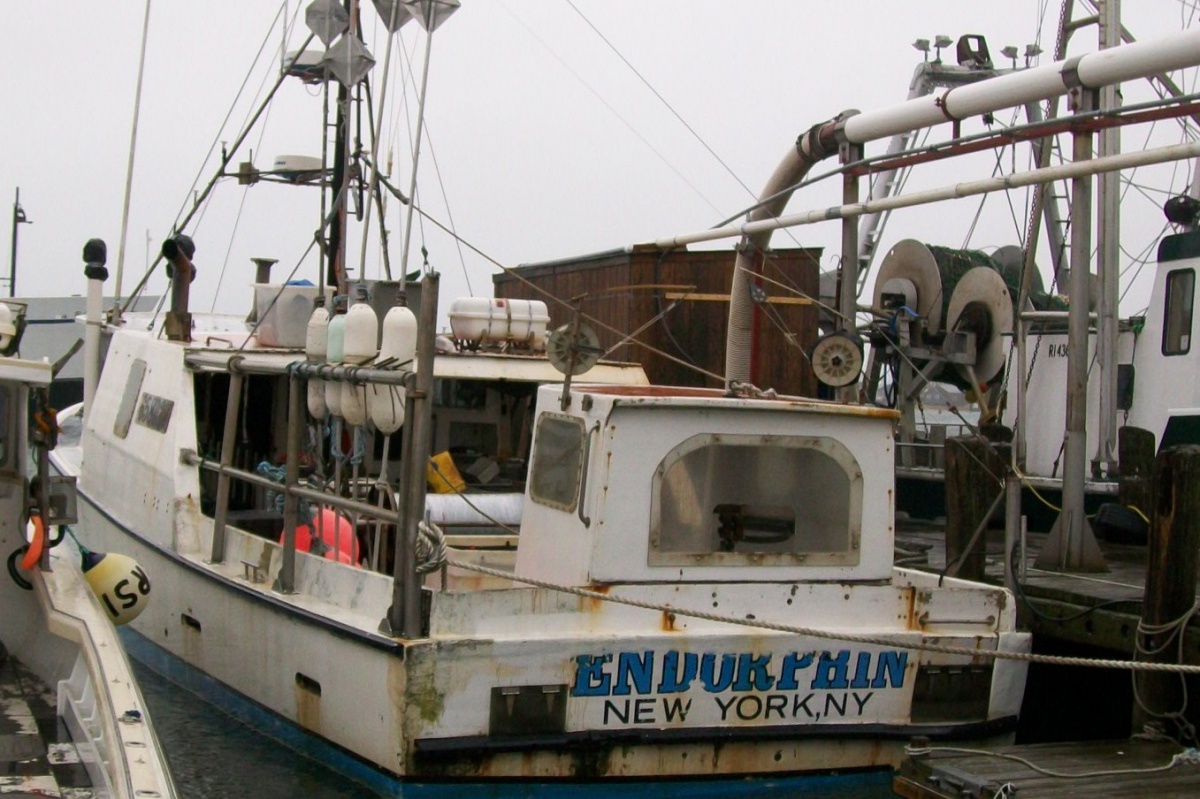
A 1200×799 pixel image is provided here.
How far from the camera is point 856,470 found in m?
7.36

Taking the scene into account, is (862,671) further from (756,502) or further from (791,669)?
(756,502)

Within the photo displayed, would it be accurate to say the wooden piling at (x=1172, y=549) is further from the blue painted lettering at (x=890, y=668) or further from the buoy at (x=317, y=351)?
the buoy at (x=317, y=351)

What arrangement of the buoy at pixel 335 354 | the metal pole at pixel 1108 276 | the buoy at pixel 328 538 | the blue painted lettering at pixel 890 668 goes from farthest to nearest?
1. the metal pole at pixel 1108 276
2. the buoy at pixel 328 538
3. the buoy at pixel 335 354
4. the blue painted lettering at pixel 890 668

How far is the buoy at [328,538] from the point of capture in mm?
8648

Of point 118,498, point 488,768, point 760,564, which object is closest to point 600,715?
point 488,768

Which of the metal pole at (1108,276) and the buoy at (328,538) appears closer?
the buoy at (328,538)

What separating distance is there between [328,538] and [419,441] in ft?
9.23

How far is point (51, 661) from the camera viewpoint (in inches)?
286

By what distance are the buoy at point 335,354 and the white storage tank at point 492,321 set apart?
7.52ft

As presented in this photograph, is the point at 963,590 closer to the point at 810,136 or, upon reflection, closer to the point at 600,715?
the point at 600,715

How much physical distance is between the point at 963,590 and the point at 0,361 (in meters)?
5.23

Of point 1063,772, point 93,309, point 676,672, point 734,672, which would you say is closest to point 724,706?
point 734,672

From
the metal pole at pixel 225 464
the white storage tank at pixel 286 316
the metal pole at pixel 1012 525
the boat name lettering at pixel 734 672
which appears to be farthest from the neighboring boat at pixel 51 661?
the metal pole at pixel 1012 525

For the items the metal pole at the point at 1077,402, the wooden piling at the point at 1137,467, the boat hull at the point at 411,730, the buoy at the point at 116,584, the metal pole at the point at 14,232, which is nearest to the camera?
the boat hull at the point at 411,730
